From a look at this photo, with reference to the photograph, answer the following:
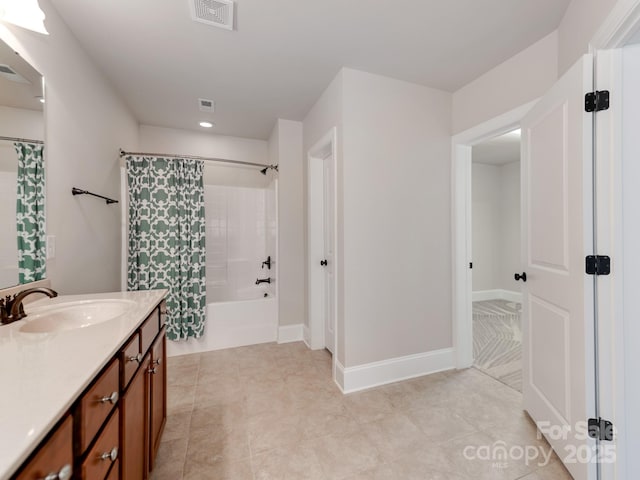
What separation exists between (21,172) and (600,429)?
2.90m

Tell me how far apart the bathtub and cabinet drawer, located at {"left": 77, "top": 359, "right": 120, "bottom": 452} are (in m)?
2.08

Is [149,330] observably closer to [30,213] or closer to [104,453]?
[104,453]

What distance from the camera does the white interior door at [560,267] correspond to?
4.09ft

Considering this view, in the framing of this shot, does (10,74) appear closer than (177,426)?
Yes

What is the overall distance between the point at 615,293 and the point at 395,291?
1294 mm

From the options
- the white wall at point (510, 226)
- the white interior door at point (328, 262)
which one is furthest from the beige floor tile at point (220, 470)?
the white wall at point (510, 226)

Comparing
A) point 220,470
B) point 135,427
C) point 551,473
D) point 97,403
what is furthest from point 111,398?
point 551,473

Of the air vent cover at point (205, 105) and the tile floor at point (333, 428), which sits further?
the air vent cover at point (205, 105)

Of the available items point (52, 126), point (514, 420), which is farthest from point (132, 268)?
point (514, 420)

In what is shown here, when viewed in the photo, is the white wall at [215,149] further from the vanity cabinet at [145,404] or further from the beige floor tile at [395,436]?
the beige floor tile at [395,436]

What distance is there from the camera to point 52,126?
1537mm

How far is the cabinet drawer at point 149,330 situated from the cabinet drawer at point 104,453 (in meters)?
0.31

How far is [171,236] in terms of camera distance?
9.05 ft

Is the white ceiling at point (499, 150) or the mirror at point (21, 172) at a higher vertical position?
the white ceiling at point (499, 150)
